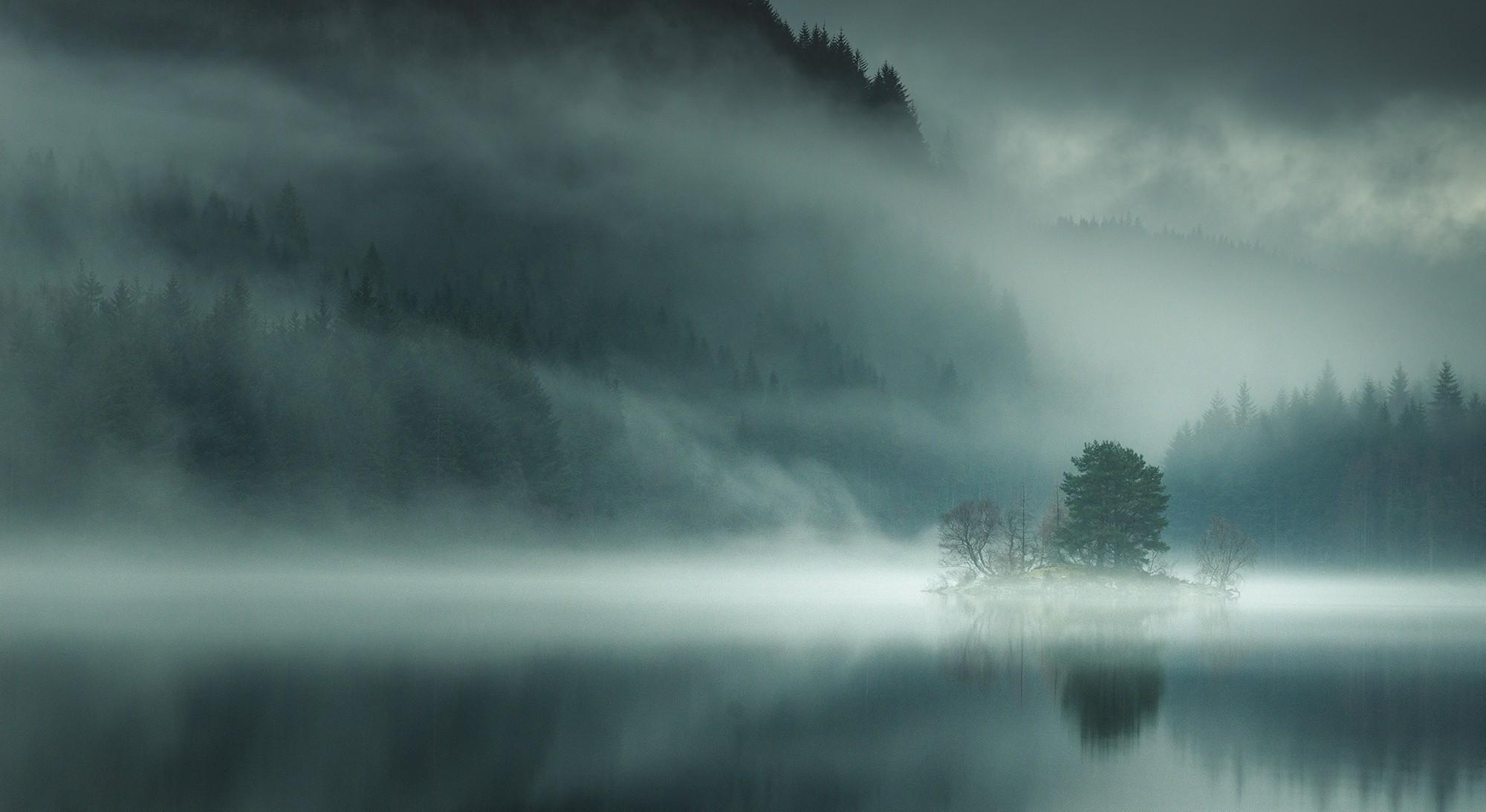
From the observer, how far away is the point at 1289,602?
124m

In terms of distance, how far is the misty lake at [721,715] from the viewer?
30953mm

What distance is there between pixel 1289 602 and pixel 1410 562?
209ft

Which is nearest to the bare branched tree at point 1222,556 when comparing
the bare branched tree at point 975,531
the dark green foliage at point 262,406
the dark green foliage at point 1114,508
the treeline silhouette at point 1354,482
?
the dark green foliage at point 1114,508

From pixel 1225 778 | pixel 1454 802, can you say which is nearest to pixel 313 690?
pixel 1225 778

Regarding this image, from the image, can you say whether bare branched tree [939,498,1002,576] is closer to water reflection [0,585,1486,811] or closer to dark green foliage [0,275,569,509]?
water reflection [0,585,1486,811]

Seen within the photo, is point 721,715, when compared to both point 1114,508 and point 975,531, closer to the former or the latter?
point 1114,508

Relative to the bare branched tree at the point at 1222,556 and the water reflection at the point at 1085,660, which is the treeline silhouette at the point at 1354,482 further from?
the water reflection at the point at 1085,660

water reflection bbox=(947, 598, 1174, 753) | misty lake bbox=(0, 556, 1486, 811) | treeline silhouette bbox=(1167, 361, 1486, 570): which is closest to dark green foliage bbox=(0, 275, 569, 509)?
misty lake bbox=(0, 556, 1486, 811)

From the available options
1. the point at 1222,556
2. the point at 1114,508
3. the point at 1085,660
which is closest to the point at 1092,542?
the point at 1114,508

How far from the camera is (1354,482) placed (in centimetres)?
17575

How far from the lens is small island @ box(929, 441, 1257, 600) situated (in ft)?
379

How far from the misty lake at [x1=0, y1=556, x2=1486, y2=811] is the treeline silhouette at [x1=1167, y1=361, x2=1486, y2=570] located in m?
97.9

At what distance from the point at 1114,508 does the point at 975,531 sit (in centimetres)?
1484

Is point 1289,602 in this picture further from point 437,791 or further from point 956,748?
point 437,791
